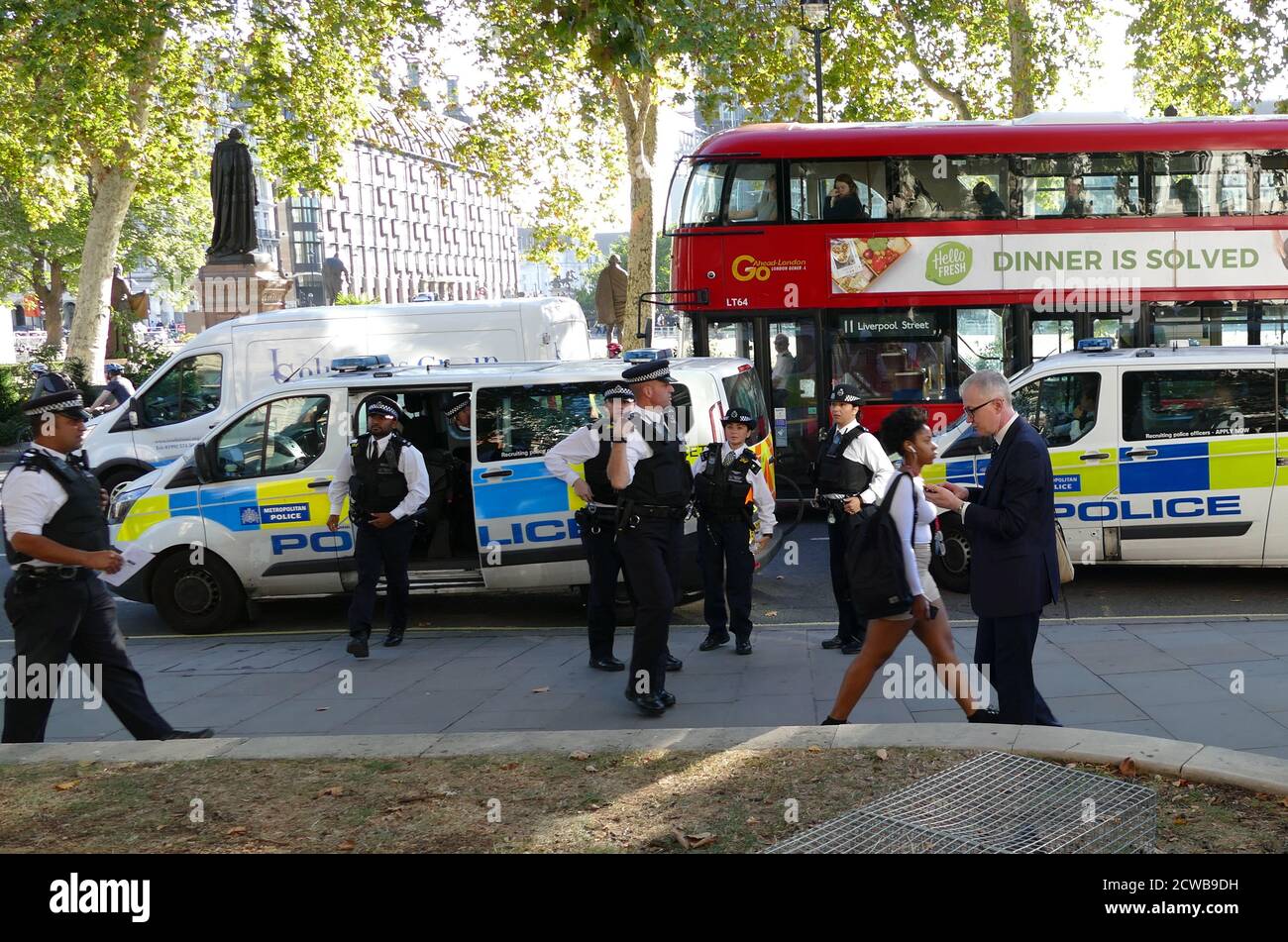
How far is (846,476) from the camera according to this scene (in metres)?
7.74

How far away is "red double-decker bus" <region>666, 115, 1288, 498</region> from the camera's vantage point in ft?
44.9

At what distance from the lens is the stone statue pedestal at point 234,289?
23.5 metres

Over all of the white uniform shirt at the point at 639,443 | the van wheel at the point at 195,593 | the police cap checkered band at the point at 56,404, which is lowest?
the van wheel at the point at 195,593

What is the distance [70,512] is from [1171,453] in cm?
748

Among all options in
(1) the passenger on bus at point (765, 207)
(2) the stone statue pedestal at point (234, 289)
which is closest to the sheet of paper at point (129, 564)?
(1) the passenger on bus at point (765, 207)

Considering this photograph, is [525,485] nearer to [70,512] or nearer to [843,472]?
[843,472]

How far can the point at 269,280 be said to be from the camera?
24078 mm

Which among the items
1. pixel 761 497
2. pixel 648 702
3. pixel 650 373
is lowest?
pixel 648 702

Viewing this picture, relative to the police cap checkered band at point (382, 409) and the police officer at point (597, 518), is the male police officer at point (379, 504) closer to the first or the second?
the police cap checkered band at point (382, 409)

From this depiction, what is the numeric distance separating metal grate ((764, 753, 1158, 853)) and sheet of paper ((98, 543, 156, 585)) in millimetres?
3604

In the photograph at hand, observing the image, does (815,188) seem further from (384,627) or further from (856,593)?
(856,593)

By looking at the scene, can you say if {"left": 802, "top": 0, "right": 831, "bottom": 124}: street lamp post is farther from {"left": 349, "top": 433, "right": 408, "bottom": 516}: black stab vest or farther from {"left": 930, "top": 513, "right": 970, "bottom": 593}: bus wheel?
{"left": 349, "top": 433, "right": 408, "bottom": 516}: black stab vest

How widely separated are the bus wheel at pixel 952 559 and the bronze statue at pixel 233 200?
17128 mm

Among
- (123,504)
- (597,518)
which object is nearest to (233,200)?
(123,504)
